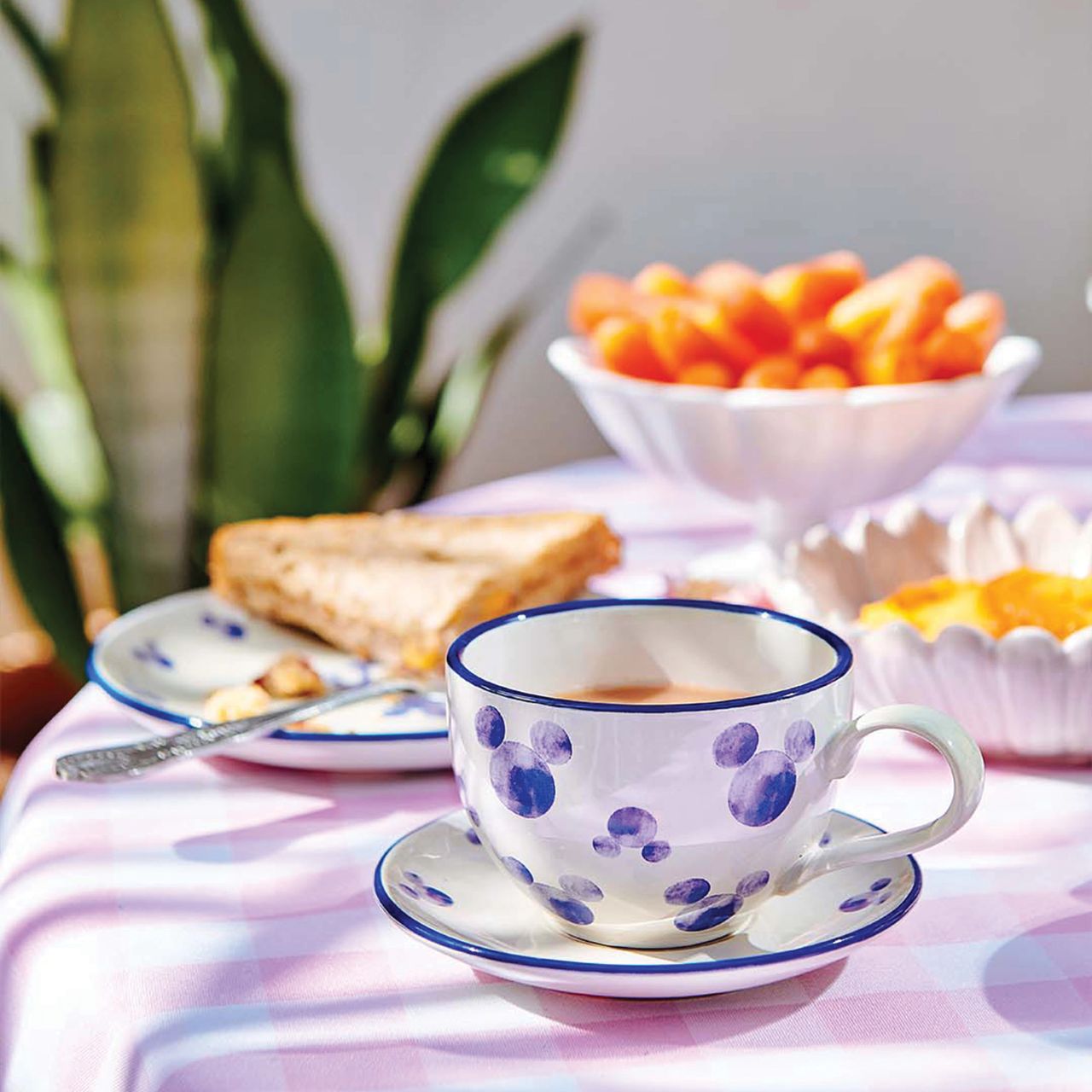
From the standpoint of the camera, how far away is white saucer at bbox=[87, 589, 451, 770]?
0.59m

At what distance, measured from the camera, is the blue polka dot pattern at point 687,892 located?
0.43 meters

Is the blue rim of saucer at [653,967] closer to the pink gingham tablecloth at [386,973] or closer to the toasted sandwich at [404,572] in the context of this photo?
the pink gingham tablecloth at [386,973]

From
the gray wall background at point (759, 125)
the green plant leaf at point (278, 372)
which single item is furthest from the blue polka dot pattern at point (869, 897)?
the gray wall background at point (759, 125)

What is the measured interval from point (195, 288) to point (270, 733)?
114cm

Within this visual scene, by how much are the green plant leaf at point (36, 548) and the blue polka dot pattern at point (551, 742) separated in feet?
4.43

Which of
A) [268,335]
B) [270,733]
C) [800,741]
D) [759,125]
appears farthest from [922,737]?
[759,125]

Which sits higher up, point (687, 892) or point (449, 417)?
point (687, 892)

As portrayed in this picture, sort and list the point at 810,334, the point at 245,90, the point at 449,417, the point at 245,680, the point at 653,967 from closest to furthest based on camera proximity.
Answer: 1. the point at 653,967
2. the point at 245,680
3. the point at 810,334
4. the point at 245,90
5. the point at 449,417

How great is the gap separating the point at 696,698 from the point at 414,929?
12 cm

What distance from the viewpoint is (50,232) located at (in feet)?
5.23

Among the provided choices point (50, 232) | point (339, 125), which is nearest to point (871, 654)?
point (50, 232)

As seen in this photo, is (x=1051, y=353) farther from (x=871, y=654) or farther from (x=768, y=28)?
(x=871, y=654)

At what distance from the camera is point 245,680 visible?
2.36ft

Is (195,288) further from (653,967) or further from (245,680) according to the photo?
(653,967)
